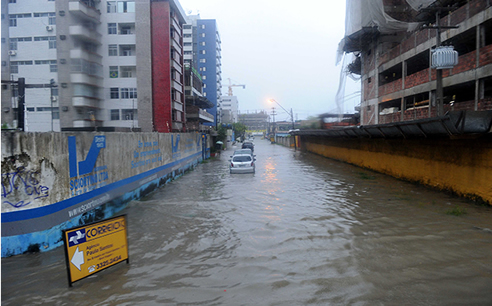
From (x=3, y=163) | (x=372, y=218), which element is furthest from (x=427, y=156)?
(x=3, y=163)

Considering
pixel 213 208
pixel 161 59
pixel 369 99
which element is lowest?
pixel 213 208

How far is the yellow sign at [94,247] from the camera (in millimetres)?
5652

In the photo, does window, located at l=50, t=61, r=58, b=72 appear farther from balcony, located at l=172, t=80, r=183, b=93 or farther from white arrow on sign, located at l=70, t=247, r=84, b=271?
balcony, located at l=172, t=80, r=183, b=93

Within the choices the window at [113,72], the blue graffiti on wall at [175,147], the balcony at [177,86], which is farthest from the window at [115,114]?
the balcony at [177,86]

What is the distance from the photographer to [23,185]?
23.0ft

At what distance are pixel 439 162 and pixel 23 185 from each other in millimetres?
15716

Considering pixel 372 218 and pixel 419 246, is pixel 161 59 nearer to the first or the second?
pixel 372 218

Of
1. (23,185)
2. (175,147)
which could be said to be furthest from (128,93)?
(175,147)

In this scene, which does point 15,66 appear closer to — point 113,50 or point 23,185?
point 113,50

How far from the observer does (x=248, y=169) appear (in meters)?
22.8

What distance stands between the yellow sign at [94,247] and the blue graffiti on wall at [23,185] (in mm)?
2179

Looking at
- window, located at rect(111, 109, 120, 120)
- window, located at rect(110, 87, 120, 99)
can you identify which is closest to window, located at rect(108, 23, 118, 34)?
window, located at rect(110, 87, 120, 99)

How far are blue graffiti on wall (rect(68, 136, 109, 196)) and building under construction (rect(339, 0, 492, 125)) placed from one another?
42.4 ft

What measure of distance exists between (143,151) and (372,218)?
32.4ft
